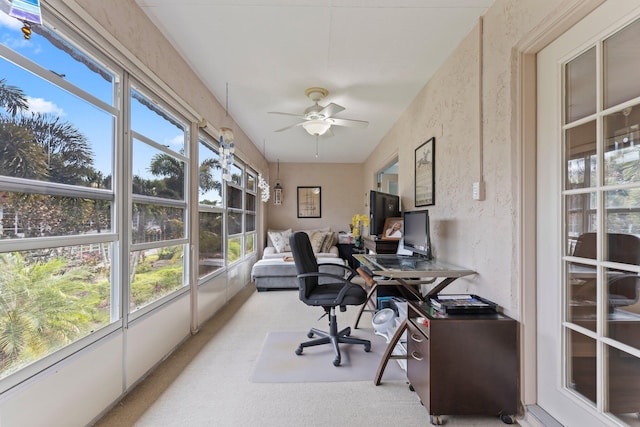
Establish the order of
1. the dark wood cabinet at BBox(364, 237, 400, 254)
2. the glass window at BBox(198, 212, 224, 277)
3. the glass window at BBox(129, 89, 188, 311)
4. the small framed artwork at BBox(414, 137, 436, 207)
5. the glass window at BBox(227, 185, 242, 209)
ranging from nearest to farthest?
the glass window at BBox(129, 89, 188, 311), the small framed artwork at BBox(414, 137, 436, 207), the glass window at BBox(198, 212, 224, 277), the dark wood cabinet at BBox(364, 237, 400, 254), the glass window at BBox(227, 185, 242, 209)

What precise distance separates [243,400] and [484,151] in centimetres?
224

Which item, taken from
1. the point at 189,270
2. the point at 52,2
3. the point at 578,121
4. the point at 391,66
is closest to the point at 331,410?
the point at 189,270

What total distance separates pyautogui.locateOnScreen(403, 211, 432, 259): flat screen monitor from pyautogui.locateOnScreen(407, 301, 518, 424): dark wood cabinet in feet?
2.86

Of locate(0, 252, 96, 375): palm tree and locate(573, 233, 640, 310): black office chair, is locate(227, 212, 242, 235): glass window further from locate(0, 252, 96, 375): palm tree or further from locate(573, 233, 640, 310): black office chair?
locate(573, 233, 640, 310): black office chair

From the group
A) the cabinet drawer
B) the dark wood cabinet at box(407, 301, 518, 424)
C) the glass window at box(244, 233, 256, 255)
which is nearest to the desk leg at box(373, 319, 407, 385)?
the cabinet drawer

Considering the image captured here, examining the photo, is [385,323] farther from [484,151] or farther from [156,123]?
[156,123]

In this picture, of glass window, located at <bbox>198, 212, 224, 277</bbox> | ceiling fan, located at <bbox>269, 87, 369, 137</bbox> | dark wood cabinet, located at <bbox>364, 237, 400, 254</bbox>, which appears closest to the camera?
ceiling fan, located at <bbox>269, 87, 369, 137</bbox>

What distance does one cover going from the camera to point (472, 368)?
5.12 feet

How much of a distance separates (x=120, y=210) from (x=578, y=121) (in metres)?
2.52

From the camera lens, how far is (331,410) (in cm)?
168

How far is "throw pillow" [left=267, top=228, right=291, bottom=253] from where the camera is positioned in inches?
231

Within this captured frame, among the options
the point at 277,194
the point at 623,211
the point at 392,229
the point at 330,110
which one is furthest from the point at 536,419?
the point at 277,194

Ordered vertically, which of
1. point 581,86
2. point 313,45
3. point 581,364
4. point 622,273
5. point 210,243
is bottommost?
point 581,364

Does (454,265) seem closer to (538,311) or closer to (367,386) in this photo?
(538,311)
